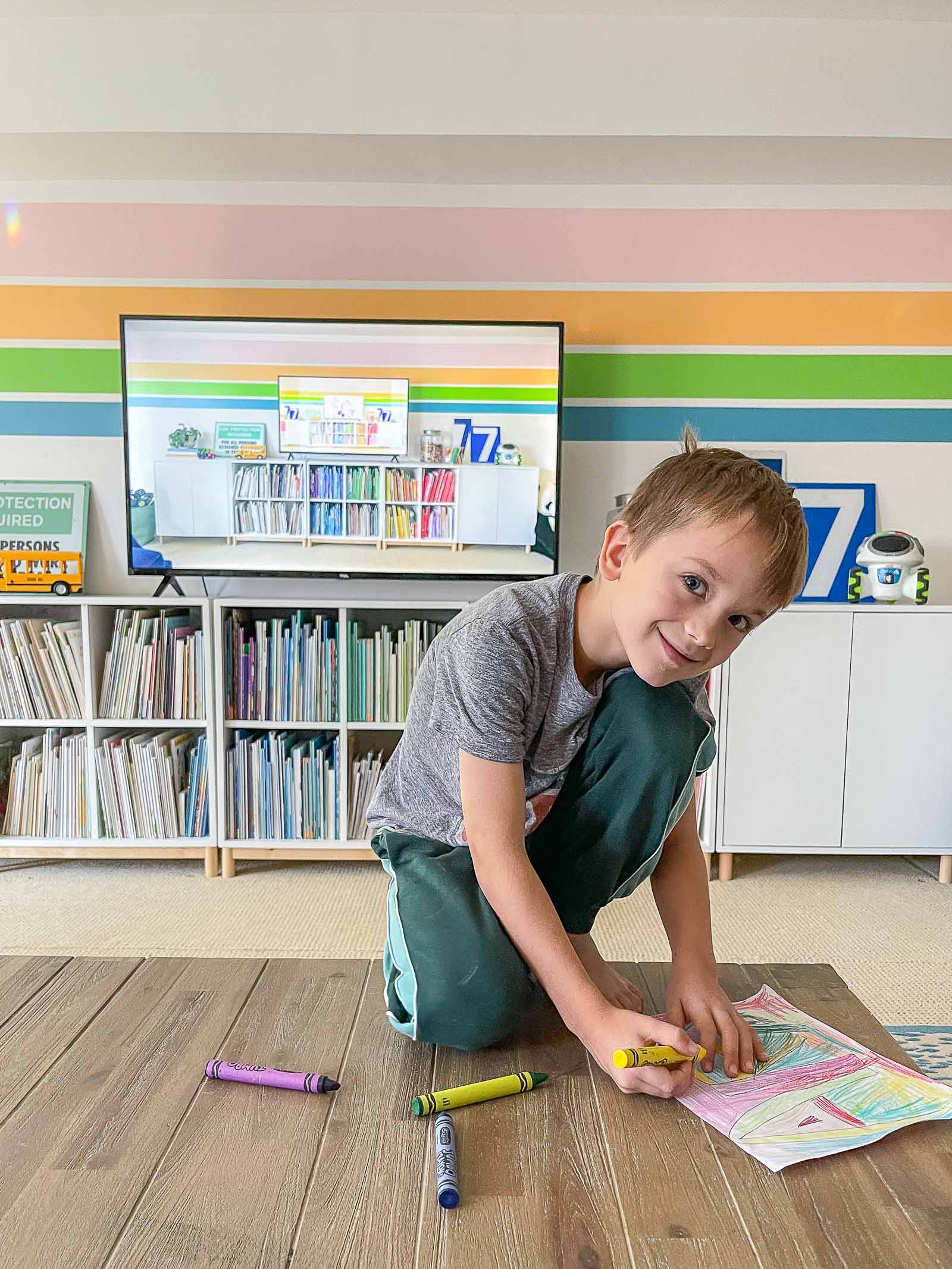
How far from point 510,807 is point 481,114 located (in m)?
2.16

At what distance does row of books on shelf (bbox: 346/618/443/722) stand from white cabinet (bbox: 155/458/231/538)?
496 millimetres

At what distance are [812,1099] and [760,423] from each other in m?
2.36

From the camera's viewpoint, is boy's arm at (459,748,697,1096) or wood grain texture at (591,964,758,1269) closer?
wood grain texture at (591,964,758,1269)

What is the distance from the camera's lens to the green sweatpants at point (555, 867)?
1056mm

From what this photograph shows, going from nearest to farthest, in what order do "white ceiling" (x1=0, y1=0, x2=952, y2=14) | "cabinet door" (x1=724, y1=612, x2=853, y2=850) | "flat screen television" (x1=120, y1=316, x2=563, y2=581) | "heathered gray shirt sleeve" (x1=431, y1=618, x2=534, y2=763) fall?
"heathered gray shirt sleeve" (x1=431, y1=618, x2=534, y2=763) → "white ceiling" (x1=0, y1=0, x2=952, y2=14) → "cabinet door" (x1=724, y1=612, x2=853, y2=850) → "flat screen television" (x1=120, y1=316, x2=563, y2=581)

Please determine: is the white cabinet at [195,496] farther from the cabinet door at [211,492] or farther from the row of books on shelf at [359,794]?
the row of books on shelf at [359,794]

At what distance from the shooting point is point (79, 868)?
2.83 metres

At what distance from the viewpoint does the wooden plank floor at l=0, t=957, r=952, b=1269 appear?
73cm

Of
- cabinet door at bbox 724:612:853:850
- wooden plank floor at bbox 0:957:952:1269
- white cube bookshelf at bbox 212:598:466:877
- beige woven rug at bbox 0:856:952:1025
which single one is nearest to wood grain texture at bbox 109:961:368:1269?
wooden plank floor at bbox 0:957:952:1269

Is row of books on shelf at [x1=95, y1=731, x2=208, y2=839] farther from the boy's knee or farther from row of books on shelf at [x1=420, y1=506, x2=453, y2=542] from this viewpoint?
the boy's knee

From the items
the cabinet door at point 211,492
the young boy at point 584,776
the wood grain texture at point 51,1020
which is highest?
the cabinet door at point 211,492

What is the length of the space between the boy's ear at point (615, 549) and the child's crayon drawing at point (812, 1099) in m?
0.53

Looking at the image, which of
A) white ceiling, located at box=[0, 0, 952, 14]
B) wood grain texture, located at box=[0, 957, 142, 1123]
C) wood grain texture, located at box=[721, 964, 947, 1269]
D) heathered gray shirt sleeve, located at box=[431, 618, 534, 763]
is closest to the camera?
wood grain texture, located at box=[721, 964, 947, 1269]

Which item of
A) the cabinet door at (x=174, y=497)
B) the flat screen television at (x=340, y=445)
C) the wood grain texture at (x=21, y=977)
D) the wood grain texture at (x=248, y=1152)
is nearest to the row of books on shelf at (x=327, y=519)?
the flat screen television at (x=340, y=445)
